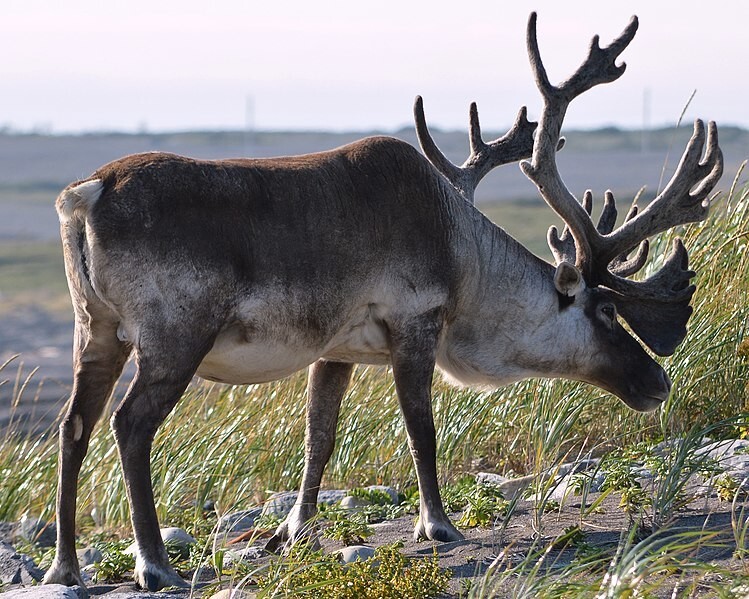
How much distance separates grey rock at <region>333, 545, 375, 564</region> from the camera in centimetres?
676

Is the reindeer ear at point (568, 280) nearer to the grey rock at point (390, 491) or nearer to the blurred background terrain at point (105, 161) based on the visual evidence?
the grey rock at point (390, 491)

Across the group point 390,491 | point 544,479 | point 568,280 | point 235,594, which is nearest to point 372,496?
point 390,491

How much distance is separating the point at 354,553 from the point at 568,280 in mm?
2162

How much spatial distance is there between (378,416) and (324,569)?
377cm

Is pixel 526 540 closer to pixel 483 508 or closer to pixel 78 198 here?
pixel 483 508

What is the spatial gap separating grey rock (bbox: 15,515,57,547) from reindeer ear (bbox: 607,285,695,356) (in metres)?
3.80

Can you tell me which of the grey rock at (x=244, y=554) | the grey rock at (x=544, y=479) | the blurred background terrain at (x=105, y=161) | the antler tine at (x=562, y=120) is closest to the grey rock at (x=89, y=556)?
the grey rock at (x=244, y=554)

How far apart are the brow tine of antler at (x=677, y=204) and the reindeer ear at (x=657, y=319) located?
12.1 inches

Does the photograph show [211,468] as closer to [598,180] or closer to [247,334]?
[247,334]

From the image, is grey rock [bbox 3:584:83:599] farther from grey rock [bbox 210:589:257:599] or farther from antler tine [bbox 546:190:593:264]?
antler tine [bbox 546:190:593:264]

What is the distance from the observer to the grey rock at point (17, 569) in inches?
287

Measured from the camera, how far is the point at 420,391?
755cm

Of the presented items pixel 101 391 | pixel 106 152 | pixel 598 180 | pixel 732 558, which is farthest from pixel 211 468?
pixel 106 152

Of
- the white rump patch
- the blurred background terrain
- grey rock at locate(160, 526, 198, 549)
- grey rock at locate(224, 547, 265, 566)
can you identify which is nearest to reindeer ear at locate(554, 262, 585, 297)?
grey rock at locate(224, 547, 265, 566)
